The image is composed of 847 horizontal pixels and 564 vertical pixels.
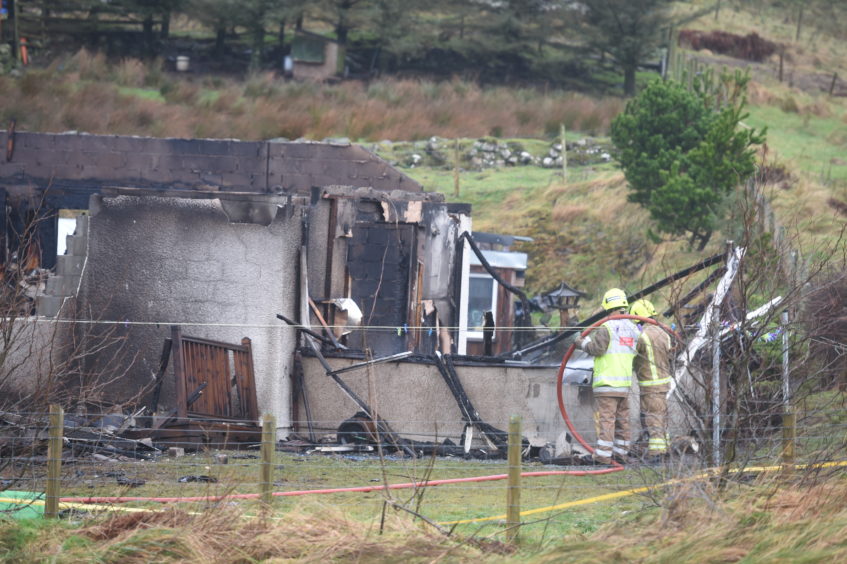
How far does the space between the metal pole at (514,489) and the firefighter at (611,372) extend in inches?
123

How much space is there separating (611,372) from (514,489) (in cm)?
355

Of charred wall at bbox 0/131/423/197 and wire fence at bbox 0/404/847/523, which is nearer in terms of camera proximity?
wire fence at bbox 0/404/847/523

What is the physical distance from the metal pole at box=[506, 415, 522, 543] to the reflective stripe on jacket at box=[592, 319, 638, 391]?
3266 millimetres

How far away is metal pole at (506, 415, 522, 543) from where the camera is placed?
6840 millimetres

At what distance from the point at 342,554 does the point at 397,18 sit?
4097 centimetres

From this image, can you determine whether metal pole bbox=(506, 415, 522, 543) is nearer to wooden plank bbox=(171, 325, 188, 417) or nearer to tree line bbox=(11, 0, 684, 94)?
wooden plank bbox=(171, 325, 188, 417)

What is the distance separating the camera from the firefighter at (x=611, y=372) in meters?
10.2

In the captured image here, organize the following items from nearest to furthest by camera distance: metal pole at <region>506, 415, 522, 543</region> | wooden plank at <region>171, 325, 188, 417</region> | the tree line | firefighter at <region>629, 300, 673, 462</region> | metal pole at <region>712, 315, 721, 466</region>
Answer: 1. metal pole at <region>506, 415, 522, 543</region>
2. metal pole at <region>712, 315, 721, 466</region>
3. firefighter at <region>629, 300, 673, 462</region>
4. wooden plank at <region>171, 325, 188, 417</region>
5. the tree line

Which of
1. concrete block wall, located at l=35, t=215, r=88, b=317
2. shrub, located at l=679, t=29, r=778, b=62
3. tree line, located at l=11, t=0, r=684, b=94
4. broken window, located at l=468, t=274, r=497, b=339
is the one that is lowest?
broken window, located at l=468, t=274, r=497, b=339

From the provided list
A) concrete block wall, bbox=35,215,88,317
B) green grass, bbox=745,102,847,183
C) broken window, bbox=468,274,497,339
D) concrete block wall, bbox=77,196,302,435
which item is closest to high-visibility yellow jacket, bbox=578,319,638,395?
concrete block wall, bbox=77,196,302,435

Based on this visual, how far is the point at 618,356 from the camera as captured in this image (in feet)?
33.6

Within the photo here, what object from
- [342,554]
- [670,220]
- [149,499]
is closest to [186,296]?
[149,499]

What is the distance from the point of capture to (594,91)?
45375 mm

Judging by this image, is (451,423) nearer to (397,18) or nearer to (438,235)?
(438,235)
